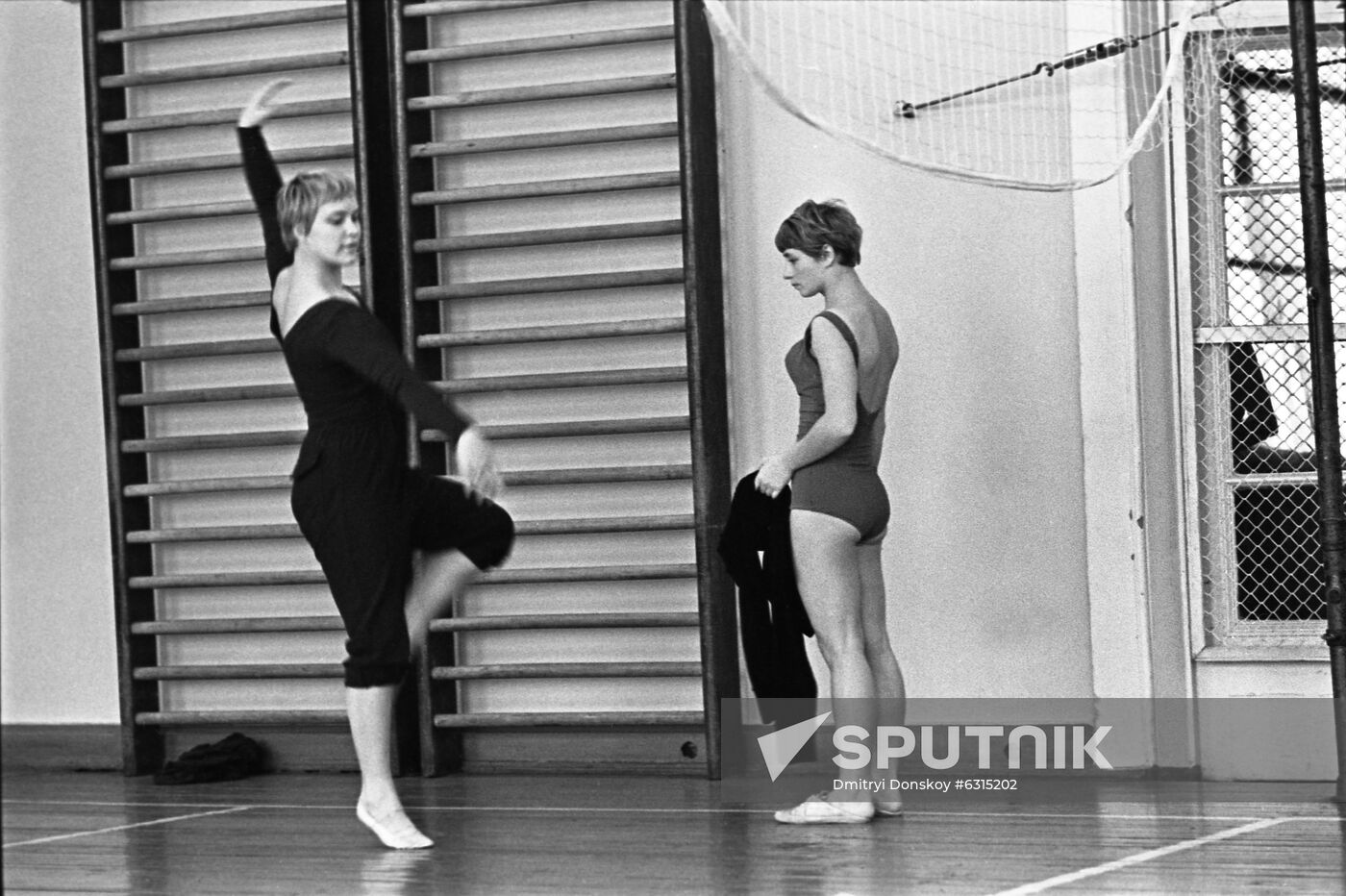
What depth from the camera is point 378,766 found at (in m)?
3.22

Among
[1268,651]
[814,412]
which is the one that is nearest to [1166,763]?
[1268,651]

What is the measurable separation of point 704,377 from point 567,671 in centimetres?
84

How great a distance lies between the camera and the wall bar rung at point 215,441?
15.7 feet

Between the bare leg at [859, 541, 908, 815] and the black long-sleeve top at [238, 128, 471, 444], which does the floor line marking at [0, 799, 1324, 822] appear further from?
the black long-sleeve top at [238, 128, 471, 444]

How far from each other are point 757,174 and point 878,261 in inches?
15.6

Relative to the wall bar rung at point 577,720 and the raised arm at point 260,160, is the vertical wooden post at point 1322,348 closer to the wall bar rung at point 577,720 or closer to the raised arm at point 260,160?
the wall bar rung at point 577,720

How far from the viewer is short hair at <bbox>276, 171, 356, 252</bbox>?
317 cm

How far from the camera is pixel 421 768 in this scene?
467cm

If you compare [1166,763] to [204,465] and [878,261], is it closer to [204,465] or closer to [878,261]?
[878,261]

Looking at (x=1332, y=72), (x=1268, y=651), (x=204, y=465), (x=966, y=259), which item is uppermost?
(x=1332, y=72)

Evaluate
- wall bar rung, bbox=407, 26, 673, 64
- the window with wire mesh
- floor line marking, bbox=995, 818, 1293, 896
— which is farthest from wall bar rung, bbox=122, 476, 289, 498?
floor line marking, bbox=995, 818, 1293, 896

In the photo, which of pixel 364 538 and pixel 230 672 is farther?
pixel 230 672

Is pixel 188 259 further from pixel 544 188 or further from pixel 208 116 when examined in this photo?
pixel 544 188

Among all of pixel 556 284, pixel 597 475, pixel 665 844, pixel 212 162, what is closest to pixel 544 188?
pixel 556 284
